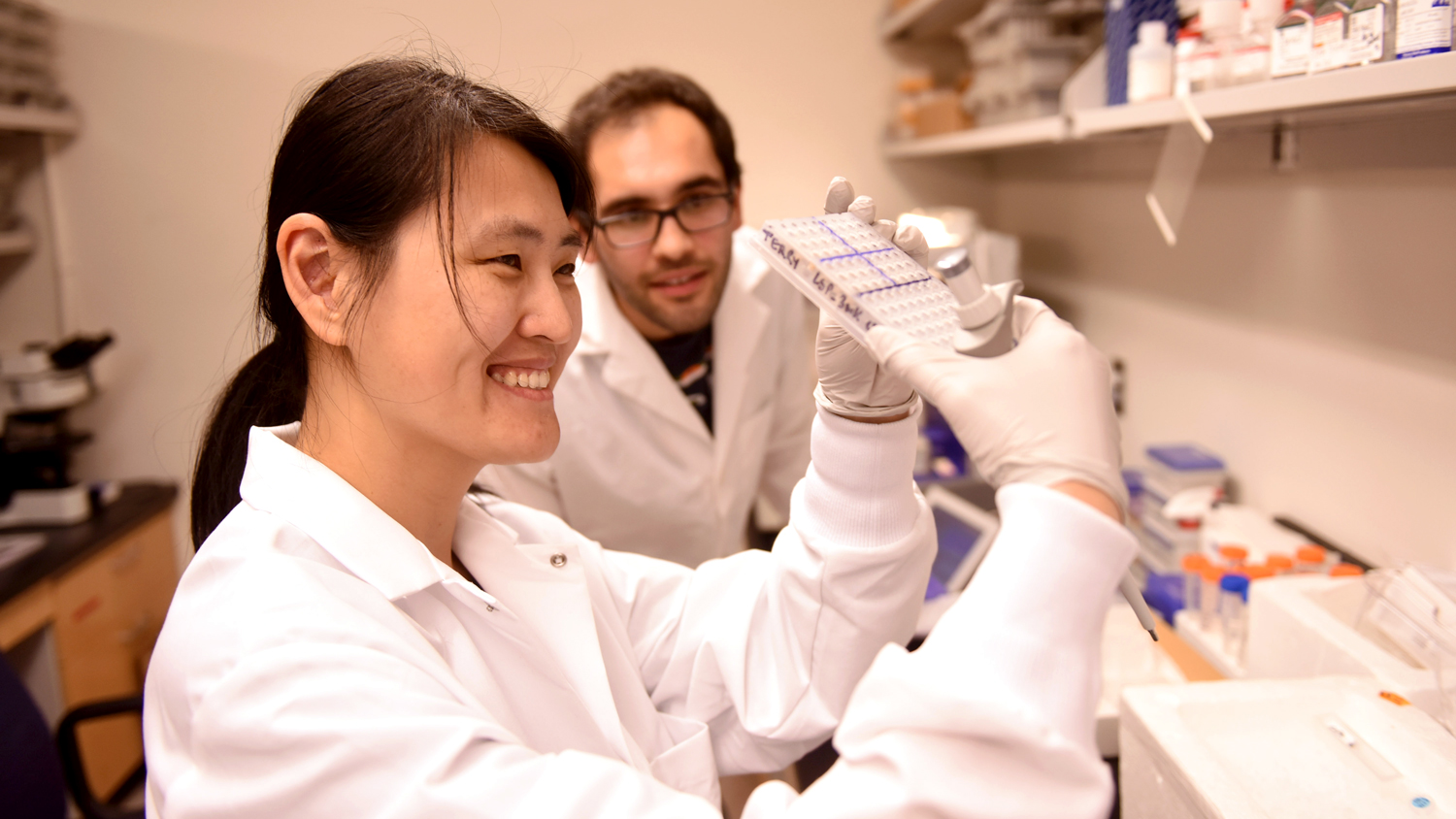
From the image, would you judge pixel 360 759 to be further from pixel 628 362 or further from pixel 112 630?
pixel 112 630

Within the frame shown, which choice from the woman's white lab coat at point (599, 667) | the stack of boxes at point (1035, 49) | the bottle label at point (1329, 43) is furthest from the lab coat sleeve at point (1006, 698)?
the stack of boxes at point (1035, 49)

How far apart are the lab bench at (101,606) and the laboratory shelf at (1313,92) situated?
2.33 meters

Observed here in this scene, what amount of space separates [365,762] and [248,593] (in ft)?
0.56

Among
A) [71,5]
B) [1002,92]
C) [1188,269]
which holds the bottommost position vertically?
[1188,269]

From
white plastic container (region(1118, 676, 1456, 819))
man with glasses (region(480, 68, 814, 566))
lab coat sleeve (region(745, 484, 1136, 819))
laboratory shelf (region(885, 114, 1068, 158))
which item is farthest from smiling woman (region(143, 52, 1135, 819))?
laboratory shelf (region(885, 114, 1068, 158))

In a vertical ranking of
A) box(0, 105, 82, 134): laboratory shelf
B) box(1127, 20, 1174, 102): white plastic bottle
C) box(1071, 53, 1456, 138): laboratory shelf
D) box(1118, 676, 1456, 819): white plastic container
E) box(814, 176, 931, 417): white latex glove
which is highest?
box(0, 105, 82, 134): laboratory shelf

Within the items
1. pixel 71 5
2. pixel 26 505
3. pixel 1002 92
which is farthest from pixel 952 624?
pixel 71 5

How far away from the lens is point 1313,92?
0.99m

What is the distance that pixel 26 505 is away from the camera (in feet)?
7.41

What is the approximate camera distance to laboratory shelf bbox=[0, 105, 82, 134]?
209 centimetres

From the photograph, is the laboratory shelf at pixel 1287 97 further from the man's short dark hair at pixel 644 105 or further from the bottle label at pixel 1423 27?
the man's short dark hair at pixel 644 105

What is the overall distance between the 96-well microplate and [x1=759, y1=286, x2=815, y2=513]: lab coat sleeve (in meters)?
1.14

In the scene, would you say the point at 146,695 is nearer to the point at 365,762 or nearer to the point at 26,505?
the point at 365,762

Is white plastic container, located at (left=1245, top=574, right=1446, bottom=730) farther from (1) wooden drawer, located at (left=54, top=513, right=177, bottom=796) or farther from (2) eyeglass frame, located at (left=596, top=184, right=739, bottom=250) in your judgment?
(1) wooden drawer, located at (left=54, top=513, right=177, bottom=796)
